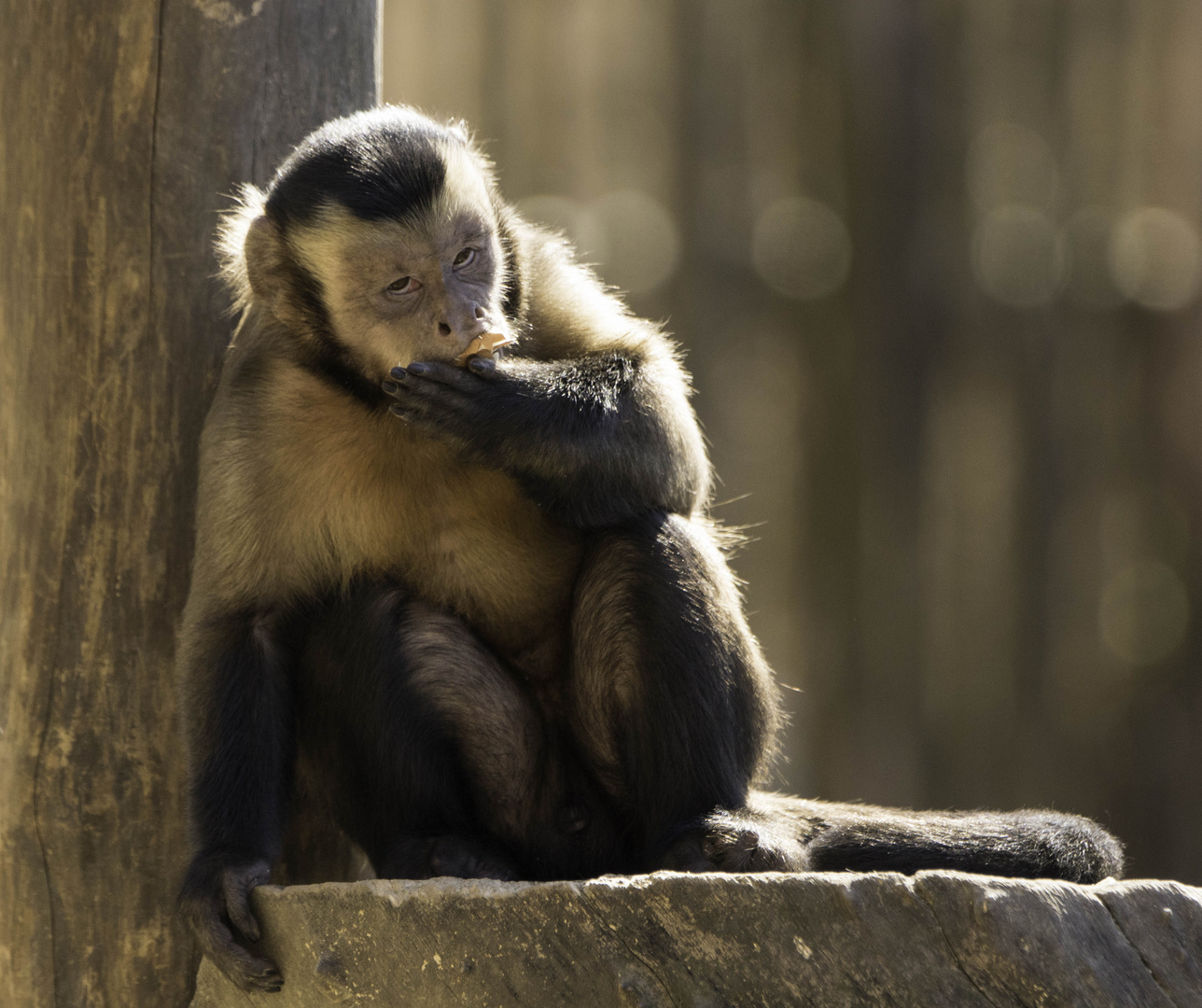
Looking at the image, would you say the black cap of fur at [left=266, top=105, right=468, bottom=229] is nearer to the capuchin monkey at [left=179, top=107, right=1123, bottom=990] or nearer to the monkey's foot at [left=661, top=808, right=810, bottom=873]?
the capuchin monkey at [left=179, top=107, right=1123, bottom=990]

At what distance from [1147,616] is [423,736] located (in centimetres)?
438

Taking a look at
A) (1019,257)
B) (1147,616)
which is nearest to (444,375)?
(1019,257)

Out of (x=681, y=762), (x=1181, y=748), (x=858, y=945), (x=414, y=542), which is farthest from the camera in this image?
(x=1181, y=748)

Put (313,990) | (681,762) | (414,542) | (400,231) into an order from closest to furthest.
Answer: (313,990) → (681,762) → (400,231) → (414,542)

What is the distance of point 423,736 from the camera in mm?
3705

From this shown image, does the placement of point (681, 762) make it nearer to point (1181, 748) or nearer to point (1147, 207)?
point (1181, 748)

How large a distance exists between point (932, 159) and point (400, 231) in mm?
3886

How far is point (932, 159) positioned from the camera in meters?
6.78

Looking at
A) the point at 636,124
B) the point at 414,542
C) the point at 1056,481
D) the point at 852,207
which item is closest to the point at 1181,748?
the point at 1056,481

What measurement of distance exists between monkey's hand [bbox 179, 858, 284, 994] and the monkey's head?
1.40 meters

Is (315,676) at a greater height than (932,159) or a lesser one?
lesser

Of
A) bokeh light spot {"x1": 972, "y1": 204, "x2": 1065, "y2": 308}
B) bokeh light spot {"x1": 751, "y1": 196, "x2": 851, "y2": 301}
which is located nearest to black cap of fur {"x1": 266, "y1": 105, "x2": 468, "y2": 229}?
bokeh light spot {"x1": 751, "y1": 196, "x2": 851, "y2": 301}

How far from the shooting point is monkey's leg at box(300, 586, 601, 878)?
12.1 ft

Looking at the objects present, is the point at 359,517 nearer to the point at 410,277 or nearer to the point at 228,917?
the point at 410,277
